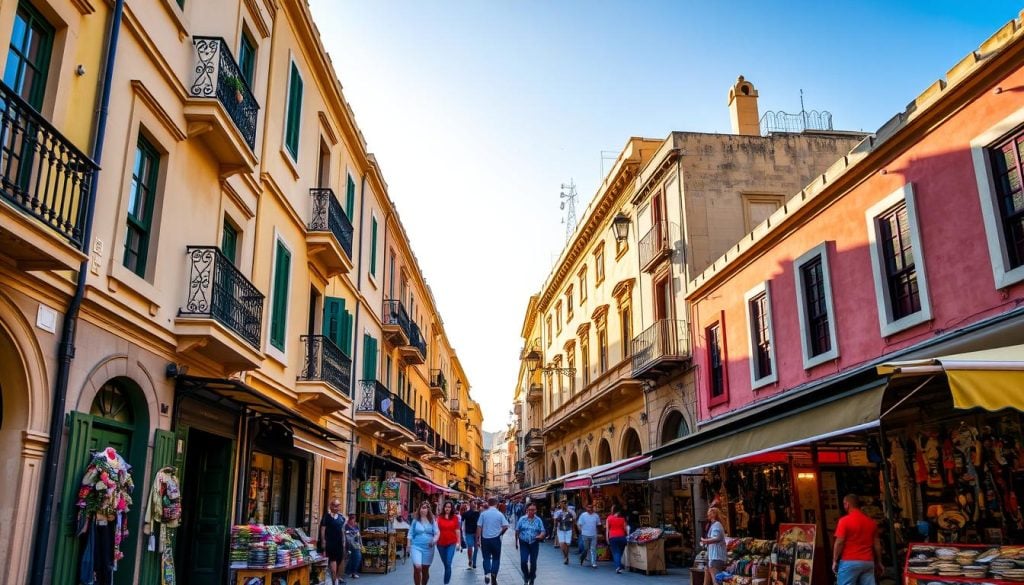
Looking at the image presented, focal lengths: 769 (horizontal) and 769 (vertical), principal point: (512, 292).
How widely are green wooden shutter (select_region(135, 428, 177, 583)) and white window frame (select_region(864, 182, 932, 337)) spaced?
10731 millimetres

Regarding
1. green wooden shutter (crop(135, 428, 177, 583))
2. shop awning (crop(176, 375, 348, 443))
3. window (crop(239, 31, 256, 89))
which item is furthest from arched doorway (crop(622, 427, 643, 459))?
green wooden shutter (crop(135, 428, 177, 583))

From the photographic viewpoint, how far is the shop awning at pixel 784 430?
6.86 meters

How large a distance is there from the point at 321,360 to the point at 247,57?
6.31 meters

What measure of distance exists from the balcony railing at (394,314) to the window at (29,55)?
1771 centimetres

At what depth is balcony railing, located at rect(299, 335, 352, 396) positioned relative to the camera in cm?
1600

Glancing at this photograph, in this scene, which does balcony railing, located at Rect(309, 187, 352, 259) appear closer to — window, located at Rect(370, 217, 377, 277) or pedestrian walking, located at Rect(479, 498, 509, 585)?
window, located at Rect(370, 217, 377, 277)

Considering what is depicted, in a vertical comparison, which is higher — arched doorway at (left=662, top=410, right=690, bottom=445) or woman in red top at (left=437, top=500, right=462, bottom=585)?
arched doorway at (left=662, top=410, right=690, bottom=445)

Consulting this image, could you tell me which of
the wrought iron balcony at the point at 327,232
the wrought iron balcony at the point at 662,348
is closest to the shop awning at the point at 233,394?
the wrought iron balcony at the point at 327,232

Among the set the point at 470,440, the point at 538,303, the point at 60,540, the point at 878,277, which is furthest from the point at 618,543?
the point at 470,440

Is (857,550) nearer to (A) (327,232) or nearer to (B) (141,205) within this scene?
(B) (141,205)

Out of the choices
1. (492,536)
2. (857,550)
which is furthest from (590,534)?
(857,550)

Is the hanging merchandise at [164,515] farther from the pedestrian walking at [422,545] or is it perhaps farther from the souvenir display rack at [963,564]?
the souvenir display rack at [963,564]

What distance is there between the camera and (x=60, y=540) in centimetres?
751

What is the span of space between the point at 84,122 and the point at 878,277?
37.8ft
